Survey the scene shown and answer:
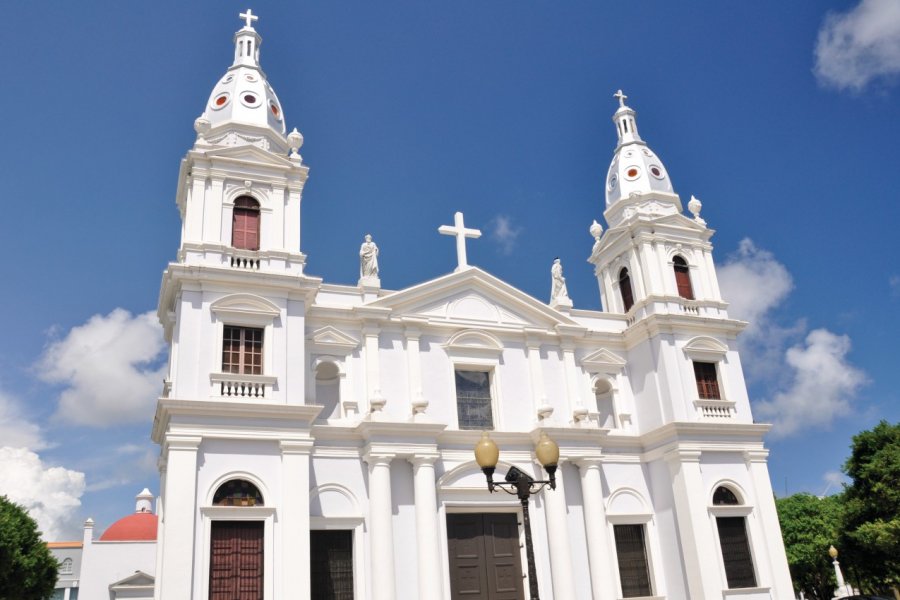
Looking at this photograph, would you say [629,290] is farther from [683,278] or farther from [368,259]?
[368,259]

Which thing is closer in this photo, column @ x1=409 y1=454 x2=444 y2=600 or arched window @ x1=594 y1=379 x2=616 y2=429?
column @ x1=409 y1=454 x2=444 y2=600

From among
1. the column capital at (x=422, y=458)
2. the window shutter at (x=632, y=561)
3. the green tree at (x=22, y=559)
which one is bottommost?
the window shutter at (x=632, y=561)

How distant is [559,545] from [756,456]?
6908 mm

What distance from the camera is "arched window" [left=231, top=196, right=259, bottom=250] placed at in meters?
20.7

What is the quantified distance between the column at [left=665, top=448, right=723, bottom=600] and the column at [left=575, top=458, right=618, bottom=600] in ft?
6.81

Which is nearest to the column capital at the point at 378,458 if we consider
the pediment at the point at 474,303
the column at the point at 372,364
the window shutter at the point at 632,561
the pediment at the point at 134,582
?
the column at the point at 372,364

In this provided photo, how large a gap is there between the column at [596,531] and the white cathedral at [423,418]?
0.20ft

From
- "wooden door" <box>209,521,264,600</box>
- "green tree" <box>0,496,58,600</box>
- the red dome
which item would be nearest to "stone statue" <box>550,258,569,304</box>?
"wooden door" <box>209,521,264,600</box>

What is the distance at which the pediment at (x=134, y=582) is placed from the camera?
36.3 metres

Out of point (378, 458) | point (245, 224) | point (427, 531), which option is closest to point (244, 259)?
point (245, 224)

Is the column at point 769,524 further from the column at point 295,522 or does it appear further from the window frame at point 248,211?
the window frame at point 248,211

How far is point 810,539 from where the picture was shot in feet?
129

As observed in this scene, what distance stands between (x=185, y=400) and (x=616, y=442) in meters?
12.4

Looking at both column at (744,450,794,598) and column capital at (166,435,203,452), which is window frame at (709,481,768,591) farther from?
column capital at (166,435,203,452)
